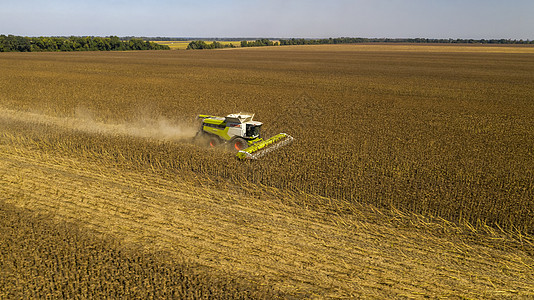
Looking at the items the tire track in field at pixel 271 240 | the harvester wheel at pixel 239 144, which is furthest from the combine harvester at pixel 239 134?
the tire track in field at pixel 271 240

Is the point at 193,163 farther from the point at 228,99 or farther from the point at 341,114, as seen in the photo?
the point at 228,99

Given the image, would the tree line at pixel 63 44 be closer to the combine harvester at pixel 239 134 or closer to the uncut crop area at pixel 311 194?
the uncut crop area at pixel 311 194

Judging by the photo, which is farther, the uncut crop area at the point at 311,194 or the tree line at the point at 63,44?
the tree line at the point at 63,44

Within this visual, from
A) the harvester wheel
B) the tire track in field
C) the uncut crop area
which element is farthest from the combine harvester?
the tire track in field

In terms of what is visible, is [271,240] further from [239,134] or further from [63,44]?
[63,44]

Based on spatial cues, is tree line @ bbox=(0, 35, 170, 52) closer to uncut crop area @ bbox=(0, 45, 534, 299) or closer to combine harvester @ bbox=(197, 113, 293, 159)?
uncut crop area @ bbox=(0, 45, 534, 299)

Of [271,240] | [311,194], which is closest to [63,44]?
[311,194]
